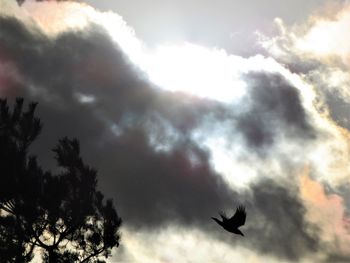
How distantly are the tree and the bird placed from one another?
13.2 m

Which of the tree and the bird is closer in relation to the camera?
the bird

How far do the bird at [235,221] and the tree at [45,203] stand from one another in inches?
520

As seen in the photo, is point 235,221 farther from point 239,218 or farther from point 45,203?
point 45,203

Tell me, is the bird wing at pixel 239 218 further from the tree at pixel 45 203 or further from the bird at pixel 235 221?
the tree at pixel 45 203

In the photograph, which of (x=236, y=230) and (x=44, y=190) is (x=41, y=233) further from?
(x=236, y=230)

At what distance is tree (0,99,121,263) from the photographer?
24250 millimetres

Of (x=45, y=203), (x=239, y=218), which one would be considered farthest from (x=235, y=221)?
(x=45, y=203)

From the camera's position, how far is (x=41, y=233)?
80.9 feet

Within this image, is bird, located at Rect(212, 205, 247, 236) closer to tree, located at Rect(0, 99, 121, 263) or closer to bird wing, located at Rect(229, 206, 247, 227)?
bird wing, located at Rect(229, 206, 247, 227)

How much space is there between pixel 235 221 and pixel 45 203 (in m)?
13.6

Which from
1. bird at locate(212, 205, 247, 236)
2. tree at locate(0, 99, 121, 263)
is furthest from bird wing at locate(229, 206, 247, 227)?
tree at locate(0, 99, 121, 263)

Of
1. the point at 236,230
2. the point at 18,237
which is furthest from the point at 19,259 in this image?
the point at 236,230

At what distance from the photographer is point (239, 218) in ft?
44.4

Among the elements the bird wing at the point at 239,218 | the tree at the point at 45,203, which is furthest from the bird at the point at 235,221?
the tree at the point at 45,203
